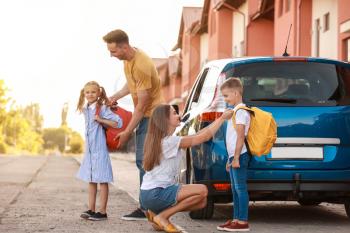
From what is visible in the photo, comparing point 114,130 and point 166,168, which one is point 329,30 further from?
point 166,168

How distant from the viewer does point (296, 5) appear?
2895 centimetres

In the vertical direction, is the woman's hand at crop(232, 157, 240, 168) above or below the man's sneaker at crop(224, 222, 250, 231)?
above

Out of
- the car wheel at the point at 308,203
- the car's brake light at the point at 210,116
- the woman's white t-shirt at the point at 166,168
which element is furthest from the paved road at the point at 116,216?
the car's brake light at the point at 210,116

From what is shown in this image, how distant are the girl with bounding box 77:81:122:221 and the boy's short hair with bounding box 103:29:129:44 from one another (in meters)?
0.51

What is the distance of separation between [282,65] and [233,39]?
3464 centimetres

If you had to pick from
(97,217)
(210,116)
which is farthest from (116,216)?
(210,116)

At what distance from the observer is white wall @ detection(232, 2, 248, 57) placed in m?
40.3

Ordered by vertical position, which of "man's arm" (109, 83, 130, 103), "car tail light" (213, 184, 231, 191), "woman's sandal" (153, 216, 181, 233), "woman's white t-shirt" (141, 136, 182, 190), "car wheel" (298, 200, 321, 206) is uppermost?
"man's arm" (109, 83, 130, 103)

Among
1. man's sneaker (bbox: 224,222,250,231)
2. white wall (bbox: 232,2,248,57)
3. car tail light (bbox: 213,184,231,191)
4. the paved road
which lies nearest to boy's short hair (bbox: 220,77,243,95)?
car tail light (bbox: 213,184,231,191)

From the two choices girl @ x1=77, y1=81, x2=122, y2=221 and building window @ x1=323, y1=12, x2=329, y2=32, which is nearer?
girl @ x1=77, y1=81, x2=122, y2=221

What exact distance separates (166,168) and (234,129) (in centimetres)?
85

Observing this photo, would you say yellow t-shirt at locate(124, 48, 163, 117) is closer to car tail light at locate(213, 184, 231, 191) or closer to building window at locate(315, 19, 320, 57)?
car tail light at locate(213, 184, 231, 191)

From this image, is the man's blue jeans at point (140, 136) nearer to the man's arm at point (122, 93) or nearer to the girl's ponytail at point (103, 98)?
the girl's ponytail at point (103, 98)

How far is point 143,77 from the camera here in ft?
31.3
